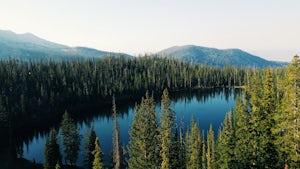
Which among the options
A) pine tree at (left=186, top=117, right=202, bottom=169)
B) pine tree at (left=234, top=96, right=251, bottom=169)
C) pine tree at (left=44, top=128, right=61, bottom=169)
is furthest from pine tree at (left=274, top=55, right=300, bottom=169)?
pine tree at (left=44, top=128, right=61, bottom=169)

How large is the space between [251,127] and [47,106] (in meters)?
146

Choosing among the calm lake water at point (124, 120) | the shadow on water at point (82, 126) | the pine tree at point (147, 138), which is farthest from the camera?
the calm lake water at point (124, 120)

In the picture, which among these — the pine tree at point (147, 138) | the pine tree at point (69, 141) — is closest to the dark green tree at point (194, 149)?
the pine tree at point (147, 138)

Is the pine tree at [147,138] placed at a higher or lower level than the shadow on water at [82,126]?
higher

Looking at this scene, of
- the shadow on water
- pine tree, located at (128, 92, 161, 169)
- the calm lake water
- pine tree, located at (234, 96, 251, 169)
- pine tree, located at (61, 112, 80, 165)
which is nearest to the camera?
pine tree, located at (234, 96, 251, 169)

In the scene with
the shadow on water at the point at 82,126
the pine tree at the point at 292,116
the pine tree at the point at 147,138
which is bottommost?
the shadow on water at the point at 82,126

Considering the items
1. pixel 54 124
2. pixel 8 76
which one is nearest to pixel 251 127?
pixel 54 124

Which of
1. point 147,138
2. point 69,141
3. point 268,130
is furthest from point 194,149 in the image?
point 268,130

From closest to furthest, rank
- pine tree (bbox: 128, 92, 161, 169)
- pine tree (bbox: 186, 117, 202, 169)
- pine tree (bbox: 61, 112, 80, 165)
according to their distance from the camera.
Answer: pine tree (bbox: 128, 92, 161, 169) < pine tree (bbox: 186, 117, 202, 169) < pine tree (bbox: 61, 112, 80, 165)

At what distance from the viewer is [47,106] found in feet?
502

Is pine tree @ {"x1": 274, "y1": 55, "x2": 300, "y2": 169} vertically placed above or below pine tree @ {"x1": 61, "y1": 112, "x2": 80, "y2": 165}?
above

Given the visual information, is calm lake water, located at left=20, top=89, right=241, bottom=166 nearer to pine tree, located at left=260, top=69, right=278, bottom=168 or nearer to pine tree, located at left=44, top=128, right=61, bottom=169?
pine tree, located at left=44, top=128, right=61, bottom=169

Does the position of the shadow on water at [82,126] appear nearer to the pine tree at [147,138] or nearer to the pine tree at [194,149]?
the pine tree at [194,149]

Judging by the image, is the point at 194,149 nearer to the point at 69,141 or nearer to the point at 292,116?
the point at 69,141
